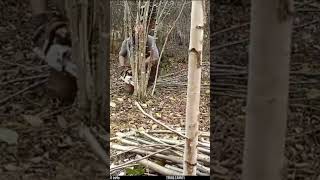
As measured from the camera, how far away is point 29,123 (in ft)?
4.22

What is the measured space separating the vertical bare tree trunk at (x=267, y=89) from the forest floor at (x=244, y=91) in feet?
0.08

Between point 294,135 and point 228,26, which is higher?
point 228,26

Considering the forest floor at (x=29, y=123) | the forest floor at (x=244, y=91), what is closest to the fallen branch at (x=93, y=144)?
the forest floor at (x=29, y=123)

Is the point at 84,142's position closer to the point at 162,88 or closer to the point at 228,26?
the point at 162,88

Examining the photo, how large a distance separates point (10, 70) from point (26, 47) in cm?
7

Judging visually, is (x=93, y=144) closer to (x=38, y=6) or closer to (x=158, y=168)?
(x=158, y=168)

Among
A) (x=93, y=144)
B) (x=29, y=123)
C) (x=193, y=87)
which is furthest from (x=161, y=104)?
(x=29, y=123)

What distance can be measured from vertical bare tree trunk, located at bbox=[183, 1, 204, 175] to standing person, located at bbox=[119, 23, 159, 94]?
88mm

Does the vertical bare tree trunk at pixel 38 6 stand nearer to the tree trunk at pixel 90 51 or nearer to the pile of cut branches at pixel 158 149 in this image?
the tree trunk at pixel 90 51

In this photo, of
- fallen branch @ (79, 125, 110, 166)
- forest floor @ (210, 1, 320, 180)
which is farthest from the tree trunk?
forest floor @ (210, 1, 320, 180)

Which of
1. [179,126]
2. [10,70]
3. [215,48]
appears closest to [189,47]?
[215,48]

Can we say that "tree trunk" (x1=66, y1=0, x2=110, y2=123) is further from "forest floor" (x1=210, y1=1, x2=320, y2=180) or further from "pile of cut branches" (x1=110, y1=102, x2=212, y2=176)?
"forest floor" (x1=210, y1=1, x2=320, y2=180)

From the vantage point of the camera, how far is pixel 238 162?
1.29 metres

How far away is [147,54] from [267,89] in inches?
12.2
